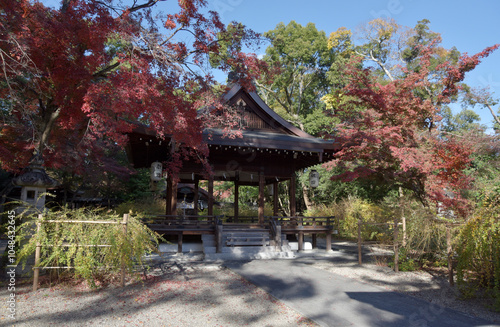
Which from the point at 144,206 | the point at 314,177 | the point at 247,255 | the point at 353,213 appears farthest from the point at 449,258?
the point at 144,206

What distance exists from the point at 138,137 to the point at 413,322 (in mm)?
8630

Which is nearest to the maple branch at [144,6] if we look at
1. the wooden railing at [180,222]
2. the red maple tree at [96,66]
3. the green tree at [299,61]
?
the red maple tree at [96,66]

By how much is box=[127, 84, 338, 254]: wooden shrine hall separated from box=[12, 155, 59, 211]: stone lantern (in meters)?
3.01

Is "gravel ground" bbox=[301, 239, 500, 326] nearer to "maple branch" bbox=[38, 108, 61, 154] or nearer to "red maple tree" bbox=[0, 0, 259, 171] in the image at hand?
"red maple tree" bbox=[0, 0, 259, 171]

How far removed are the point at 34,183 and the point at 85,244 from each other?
6.81 feet

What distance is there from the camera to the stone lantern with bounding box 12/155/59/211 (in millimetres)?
6836

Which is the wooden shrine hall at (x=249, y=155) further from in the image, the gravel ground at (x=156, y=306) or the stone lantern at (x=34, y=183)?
the gravel ground at (x=156, y=306)

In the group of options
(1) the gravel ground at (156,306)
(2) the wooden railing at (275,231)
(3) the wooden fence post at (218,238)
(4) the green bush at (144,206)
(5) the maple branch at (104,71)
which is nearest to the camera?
(1) the gravel ground at (156,306)

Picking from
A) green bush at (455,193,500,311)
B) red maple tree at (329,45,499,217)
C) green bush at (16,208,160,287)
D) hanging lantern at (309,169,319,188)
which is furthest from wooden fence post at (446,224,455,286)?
green bush at (16,208,160,287)

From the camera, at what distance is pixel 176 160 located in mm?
9586

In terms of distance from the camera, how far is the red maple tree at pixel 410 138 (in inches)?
402

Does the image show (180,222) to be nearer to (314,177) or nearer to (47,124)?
(47,124)

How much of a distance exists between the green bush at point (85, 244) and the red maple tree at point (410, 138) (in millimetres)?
7533

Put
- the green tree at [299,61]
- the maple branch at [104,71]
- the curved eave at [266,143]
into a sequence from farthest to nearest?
the green tree at [299,61]
the curved eave at [266,143]
the maple branch at [104,71]
